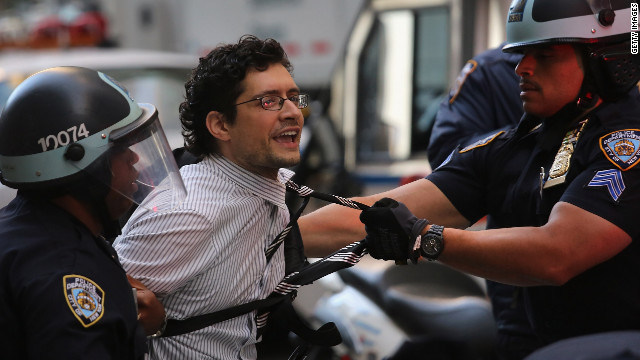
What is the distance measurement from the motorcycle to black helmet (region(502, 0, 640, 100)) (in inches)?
59.4

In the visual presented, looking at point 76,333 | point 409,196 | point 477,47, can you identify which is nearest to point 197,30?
point 477,47

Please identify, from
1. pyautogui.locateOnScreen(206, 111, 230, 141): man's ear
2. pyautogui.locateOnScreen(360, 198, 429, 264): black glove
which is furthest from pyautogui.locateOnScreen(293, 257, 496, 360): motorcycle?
pyautogui.locateOnScreen(206, 111, 230, 141): man's ear

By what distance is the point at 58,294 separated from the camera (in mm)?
2115

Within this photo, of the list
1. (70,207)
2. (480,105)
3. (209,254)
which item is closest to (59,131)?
(70,207)

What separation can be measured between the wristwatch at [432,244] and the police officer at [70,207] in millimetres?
837

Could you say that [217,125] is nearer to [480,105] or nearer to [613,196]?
[613,196]

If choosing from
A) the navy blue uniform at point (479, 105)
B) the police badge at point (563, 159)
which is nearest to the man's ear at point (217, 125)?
the police badge at point (563, 159)

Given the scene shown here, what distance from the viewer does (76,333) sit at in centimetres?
211

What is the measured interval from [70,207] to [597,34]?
1.77 m

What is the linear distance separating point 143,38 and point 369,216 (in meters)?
11.3

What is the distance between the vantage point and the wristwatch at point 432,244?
9.70 feet

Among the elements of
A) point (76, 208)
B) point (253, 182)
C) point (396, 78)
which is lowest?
point (396, 78)

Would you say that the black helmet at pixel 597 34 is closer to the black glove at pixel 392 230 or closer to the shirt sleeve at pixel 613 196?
the shirt sleeve at pixel 613 196

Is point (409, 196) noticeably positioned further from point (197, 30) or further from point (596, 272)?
point (197, 30)
